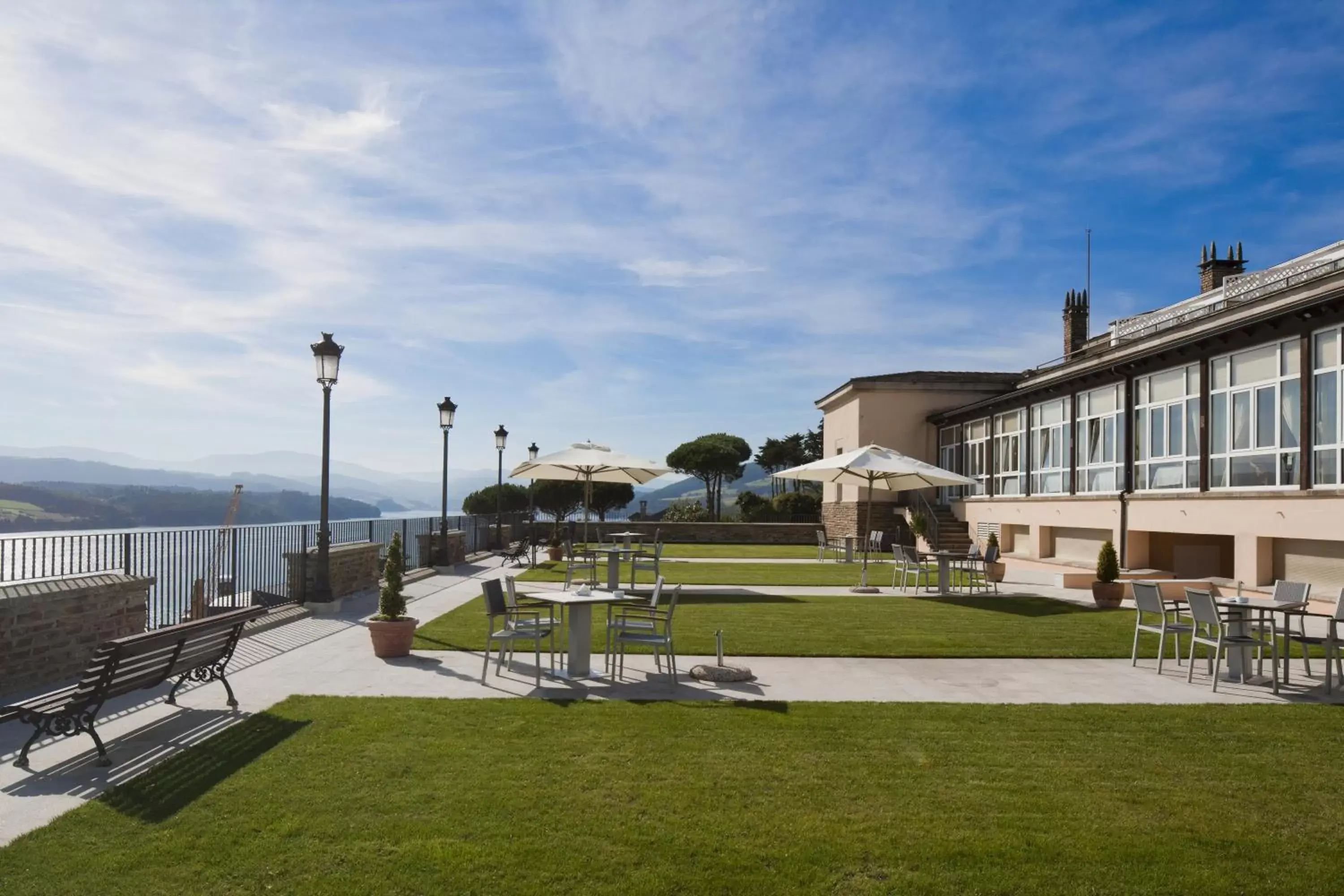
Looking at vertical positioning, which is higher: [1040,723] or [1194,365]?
[1194,365]

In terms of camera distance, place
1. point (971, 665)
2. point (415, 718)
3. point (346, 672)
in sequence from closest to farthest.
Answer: point (415, 718)
point (346, 672)
point (971, 665)

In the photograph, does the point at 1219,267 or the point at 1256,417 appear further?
the point at 1219,267

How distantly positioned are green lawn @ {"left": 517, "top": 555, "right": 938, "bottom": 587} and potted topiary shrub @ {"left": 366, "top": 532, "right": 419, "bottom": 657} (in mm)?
8257

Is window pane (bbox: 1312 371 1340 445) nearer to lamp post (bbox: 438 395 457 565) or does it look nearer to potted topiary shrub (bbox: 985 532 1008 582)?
potted topiary shrub (bbox: 985 532 1008 582)

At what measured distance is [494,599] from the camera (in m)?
8.90

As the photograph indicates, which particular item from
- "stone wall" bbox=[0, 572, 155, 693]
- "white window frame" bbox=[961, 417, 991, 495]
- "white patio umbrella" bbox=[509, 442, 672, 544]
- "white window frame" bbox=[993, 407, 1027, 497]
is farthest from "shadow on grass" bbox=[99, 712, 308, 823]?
"white window frame" bbox=[961, 417, 991, 495]

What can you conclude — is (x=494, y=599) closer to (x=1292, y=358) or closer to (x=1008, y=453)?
(x=1292, y=358)

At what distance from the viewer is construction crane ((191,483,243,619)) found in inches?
469

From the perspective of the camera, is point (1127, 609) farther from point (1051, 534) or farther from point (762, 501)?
point (762, 501)

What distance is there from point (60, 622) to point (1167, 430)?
64.3 ft

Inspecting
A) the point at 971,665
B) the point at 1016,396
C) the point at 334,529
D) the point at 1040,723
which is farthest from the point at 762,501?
the point at 1040,723

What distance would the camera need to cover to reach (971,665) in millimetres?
9852

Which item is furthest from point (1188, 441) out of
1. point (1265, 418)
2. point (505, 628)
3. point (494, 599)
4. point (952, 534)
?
point (494, 599)

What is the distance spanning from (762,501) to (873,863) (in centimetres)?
3977
